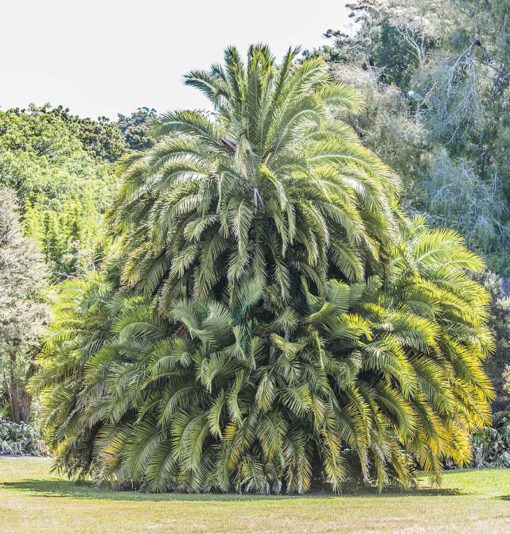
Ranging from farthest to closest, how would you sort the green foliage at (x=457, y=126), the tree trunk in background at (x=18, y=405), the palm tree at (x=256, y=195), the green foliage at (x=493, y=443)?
the tree trunk in background at (x=18, y=405) < the green foliage at (x=457, y=126) < the green foliage at (x=493, y=443) < the palm tree at (x=256, y=195)

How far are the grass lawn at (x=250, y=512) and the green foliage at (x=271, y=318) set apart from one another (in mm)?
1253

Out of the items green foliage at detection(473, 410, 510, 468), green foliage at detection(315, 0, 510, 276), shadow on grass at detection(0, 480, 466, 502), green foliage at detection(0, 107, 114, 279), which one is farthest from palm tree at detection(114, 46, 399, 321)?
green foliage at detection(315, 0, 510, 276)

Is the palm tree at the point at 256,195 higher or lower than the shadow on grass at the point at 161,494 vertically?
Answer: higher

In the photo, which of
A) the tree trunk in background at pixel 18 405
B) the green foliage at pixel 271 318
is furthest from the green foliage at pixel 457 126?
the tree trunk in background at pixel 18 405

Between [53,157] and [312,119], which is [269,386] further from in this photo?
[53,157]

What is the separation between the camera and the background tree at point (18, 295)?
110 feet

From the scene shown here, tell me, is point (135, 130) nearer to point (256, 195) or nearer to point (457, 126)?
point (457, 126)

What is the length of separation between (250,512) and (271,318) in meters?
7.00

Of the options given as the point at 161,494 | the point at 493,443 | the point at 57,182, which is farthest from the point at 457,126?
the point at 57,182

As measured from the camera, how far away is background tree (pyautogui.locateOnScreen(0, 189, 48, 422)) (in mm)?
33656

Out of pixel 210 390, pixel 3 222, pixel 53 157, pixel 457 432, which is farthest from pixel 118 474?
pixel 53 157

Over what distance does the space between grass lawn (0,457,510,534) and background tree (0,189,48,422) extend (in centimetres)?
1412

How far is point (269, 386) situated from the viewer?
1889 centimetres

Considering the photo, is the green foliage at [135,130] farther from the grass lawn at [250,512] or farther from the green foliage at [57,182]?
the grass lawn at [250,512]
